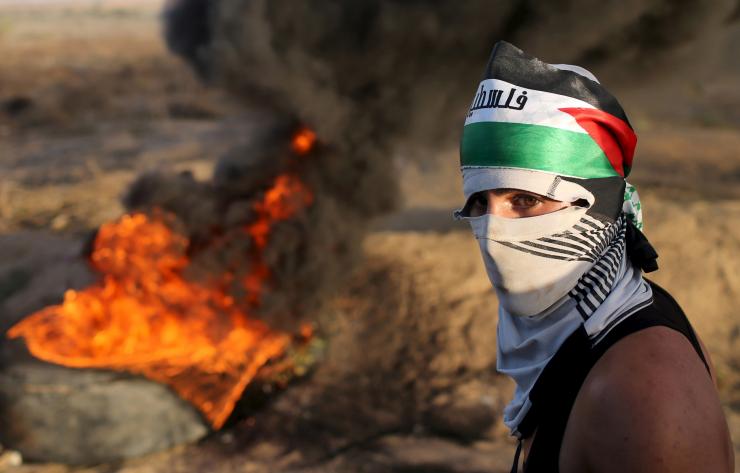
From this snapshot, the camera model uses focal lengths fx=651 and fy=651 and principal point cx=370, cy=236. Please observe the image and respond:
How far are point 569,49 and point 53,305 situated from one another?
16.7ft

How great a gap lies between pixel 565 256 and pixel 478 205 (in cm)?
28

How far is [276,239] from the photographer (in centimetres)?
578

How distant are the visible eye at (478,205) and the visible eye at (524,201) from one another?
78 mm

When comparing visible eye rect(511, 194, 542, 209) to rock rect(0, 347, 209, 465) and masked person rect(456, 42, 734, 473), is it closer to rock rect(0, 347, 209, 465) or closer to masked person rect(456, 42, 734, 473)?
masked person rect(456, 42, 734, 473)

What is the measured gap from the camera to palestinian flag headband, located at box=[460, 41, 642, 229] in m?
1.58

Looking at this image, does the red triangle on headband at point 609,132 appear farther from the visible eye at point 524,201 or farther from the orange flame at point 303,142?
the orange flame at point 303,142

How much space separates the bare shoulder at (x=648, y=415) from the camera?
1.23 meters

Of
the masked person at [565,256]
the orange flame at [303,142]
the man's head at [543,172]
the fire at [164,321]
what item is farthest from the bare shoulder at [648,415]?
the orange flame at [303,142]

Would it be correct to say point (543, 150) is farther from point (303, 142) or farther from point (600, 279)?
point (303, 142)

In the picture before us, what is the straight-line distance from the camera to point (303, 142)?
6.10 meters

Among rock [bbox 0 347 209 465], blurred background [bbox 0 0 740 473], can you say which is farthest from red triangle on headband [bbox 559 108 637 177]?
rock [bbox 0 347 209 465]

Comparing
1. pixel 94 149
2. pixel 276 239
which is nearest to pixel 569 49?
pixel 276 239

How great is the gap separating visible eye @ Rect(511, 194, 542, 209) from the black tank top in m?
0.33

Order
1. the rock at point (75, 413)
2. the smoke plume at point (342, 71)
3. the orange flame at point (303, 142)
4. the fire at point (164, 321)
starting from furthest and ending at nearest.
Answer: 1. the orange flame at point (303, 142)
2. the smoke plume at point (342, 71)
3. the fire at point (164, 321)
4. the rock at point (75, 413)
